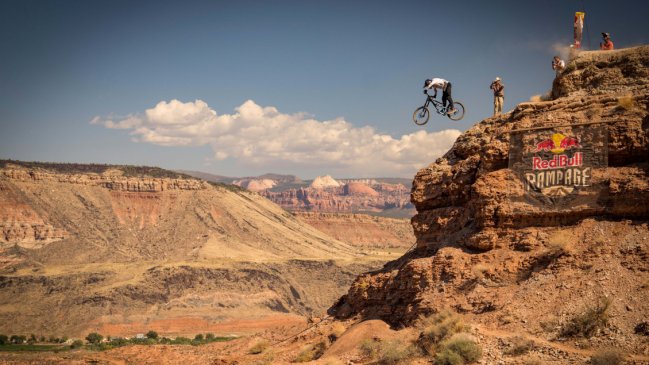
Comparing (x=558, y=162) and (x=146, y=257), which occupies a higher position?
(x=558, y=162)

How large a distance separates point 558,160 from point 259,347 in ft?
47.9

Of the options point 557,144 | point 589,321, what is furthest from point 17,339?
point 589,321

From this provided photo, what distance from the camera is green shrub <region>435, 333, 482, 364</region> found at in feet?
53.4

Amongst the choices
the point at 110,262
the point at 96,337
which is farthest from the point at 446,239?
the point at 110,262

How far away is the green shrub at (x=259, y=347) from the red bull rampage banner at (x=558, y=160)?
522 inches

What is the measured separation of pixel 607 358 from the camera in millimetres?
14055

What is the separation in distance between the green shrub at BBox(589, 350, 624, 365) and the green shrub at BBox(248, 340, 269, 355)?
626 inches

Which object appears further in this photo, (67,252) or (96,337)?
(67,252)

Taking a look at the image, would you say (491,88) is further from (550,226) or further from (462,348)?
(462,348)

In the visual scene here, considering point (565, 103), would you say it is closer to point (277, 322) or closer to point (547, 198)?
point (547, 198)

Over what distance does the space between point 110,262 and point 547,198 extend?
70012mm

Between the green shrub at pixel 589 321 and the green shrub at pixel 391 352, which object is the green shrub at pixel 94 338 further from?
the green shrub at pixel 589 321

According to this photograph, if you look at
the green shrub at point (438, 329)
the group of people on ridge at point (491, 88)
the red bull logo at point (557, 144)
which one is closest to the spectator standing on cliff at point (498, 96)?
the group of people on ridge at point (491, 88)

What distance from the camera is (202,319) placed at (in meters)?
65.9
